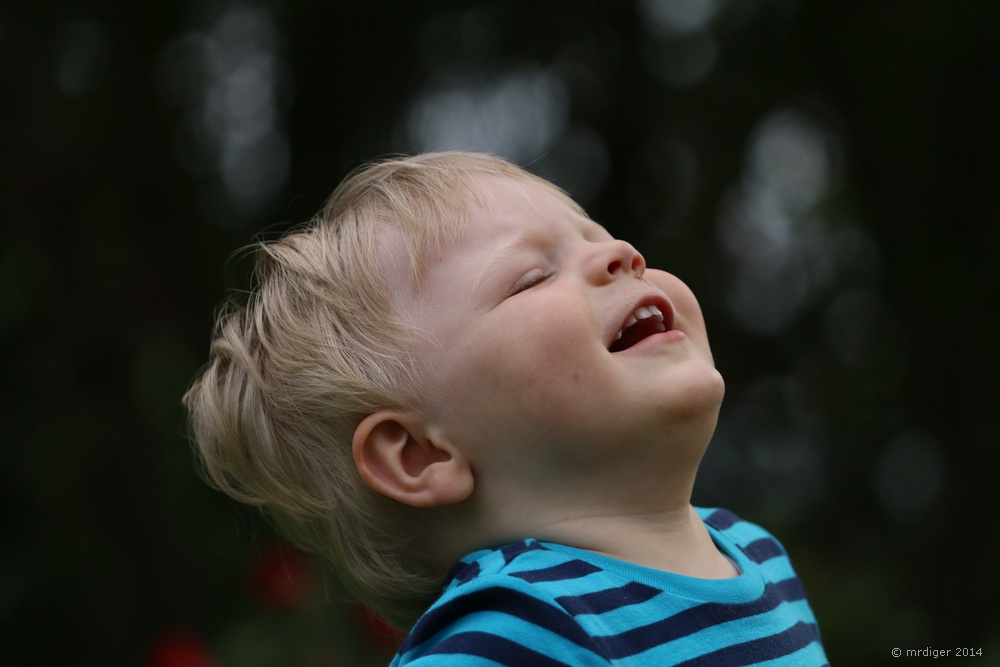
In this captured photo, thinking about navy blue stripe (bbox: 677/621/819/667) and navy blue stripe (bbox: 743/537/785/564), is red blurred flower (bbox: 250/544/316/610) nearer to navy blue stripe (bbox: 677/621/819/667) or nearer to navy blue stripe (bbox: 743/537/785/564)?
navy blue stripe (bbox: 743/537/785/564)

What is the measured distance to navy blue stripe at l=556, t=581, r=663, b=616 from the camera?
115 cm

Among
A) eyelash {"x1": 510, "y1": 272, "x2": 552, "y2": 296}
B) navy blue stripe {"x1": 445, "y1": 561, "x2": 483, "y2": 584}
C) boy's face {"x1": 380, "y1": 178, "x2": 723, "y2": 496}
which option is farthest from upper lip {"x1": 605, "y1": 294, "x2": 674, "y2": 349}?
navy blue stripe {"x1": 445, "y1": 561, "x2": 483, "y2": 584}

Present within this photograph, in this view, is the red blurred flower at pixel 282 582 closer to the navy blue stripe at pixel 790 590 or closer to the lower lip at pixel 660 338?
the navy blue stripe at pixel 790 590

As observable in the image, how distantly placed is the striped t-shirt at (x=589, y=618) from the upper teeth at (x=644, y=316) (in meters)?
0.32

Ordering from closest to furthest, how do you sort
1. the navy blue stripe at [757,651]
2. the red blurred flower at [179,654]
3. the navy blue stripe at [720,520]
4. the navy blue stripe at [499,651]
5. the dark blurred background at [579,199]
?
the navy blue stripe at [499,651] < the navy blue stripe at [757,651] < the navy blue stripe at [720,520] < the red blurred flower at [179,654] < the dark blurred background at [579,199]

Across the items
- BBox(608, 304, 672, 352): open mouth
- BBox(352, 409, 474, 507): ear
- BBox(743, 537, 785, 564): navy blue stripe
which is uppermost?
BBox(608, 304, 672, 352): open mouth

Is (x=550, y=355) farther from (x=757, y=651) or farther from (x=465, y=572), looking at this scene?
(x=757, y=651)

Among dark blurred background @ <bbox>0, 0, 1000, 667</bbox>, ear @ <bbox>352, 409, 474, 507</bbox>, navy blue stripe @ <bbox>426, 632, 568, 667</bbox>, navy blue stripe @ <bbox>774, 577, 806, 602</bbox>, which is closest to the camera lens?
navy blue stripe @ <bbox>426, 632, 568, 667</bbox>

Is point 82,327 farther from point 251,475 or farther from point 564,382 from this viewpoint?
point 564,382

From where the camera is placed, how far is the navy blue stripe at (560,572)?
46.5 inches

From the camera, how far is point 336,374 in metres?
1.41

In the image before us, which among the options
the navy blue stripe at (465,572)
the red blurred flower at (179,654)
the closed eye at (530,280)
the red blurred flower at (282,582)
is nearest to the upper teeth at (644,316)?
the closed eye at (530,280)

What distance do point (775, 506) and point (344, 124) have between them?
7.30 feet

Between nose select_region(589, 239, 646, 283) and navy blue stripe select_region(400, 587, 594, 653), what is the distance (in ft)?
1.52
